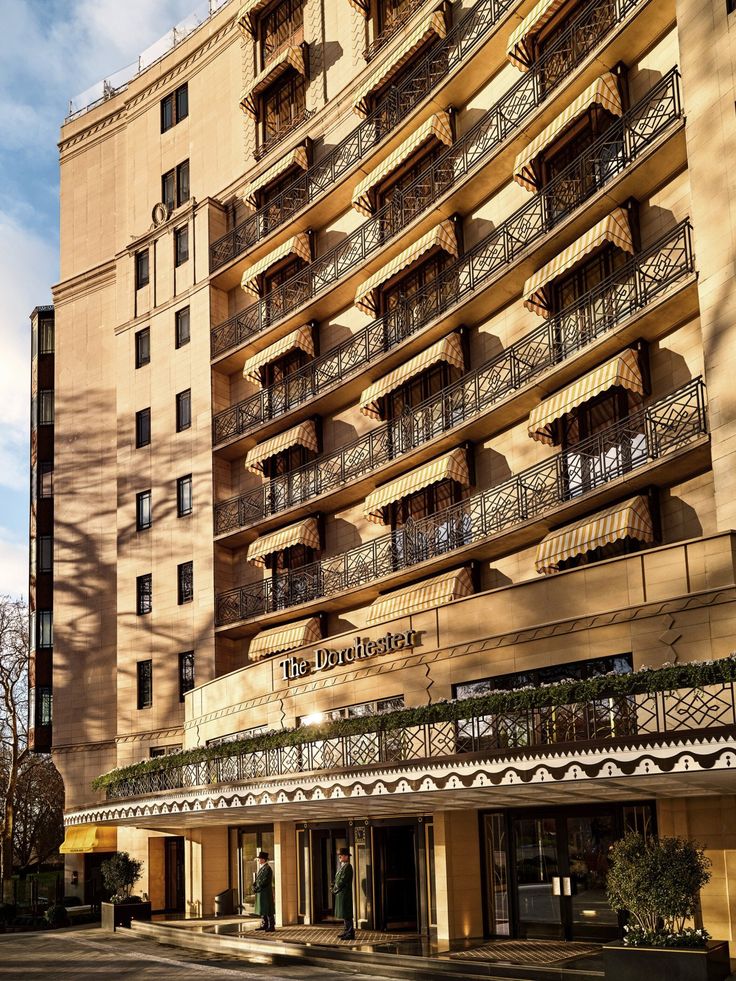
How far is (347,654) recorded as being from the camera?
29.0 meters

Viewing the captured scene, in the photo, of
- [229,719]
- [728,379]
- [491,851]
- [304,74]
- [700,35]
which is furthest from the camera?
[304,74]

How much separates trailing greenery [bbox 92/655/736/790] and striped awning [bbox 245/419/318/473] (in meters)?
10.7

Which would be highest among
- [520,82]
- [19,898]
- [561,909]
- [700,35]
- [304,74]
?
[304,74]

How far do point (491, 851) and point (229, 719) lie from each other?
41.0 feet

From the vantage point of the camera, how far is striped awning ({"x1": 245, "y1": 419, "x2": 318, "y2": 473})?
36781 mm

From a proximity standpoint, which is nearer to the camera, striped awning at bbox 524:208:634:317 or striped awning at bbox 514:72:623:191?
striped awning at bbox 524:208:634:317

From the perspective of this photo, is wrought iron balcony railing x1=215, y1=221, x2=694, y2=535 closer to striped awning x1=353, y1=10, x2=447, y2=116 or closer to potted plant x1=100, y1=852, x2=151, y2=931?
striped awning x1=353, y1=10, x2=447, y2=116

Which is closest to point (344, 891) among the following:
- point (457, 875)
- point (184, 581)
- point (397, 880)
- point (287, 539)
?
point (397, 880)

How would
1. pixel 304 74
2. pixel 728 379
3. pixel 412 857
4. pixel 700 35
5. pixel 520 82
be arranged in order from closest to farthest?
pixel 728 379, pixel 700 35, pixel 412 857, pixel 520 82, pixel 304 74

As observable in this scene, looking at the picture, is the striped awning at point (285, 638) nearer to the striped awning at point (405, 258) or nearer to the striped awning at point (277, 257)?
the striped awning at point (405, 258)

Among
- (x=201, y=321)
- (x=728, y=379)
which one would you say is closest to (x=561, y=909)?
(x=728, y=379)

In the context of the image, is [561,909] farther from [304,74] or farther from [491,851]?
[304,74]

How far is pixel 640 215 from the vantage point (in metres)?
25.6

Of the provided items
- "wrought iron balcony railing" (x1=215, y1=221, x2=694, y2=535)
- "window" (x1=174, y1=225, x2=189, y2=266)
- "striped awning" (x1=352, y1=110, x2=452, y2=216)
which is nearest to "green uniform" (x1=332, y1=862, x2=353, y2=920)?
"wrought iron balcony railing" (x1=215, y1=221, x2=694, y2=535)
